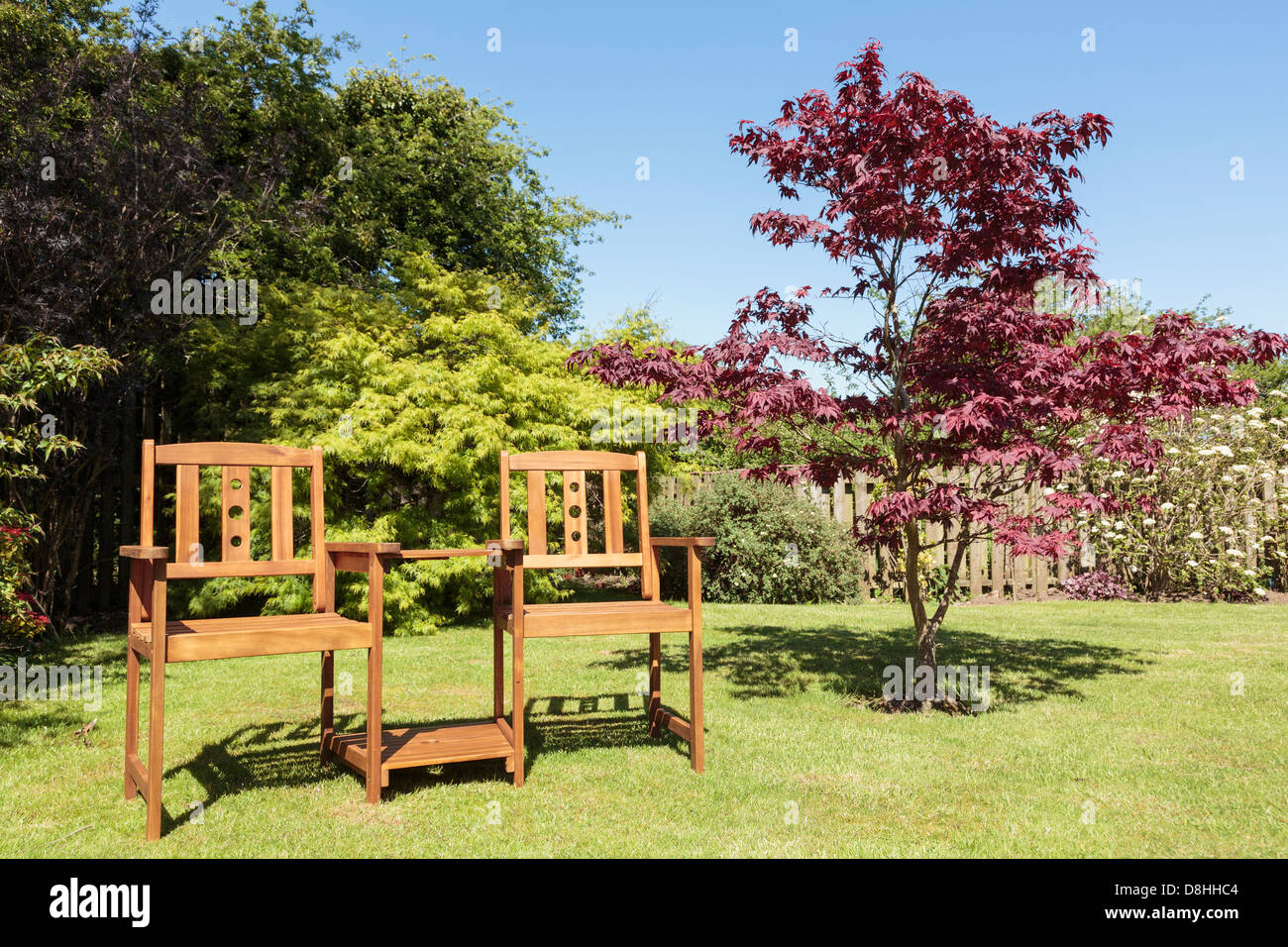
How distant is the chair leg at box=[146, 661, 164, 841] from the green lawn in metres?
0.08

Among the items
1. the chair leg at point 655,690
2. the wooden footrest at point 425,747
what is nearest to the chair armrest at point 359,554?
the wooden footrest at point 425,747

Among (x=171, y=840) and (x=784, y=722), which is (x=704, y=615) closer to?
(x=784, y=722)

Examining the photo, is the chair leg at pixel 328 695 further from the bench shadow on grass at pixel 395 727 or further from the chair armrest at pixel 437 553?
the chair armrest at pixel 437 553

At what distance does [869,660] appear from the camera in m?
6.11

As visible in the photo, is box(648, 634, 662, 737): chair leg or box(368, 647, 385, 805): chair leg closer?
box(368, 647, 385, 805): chair leg

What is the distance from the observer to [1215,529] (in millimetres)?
9406

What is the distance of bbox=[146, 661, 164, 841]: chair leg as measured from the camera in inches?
110

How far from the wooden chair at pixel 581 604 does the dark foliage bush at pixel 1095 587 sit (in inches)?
297

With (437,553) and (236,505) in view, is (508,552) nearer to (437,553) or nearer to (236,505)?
(437,553)

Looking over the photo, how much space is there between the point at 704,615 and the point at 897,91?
5457 millimetres

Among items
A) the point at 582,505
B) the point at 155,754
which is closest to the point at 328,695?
the point at 155,754

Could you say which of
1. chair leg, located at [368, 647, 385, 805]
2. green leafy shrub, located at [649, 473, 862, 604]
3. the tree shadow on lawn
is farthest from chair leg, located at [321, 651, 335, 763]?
green leafy shrub, located at [649, 473, 862, 604]

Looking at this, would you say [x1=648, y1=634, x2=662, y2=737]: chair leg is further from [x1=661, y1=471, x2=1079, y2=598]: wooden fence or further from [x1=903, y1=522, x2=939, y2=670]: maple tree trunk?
[x1=661, y1=471, x2=1079, y2=598]: wooden fence
